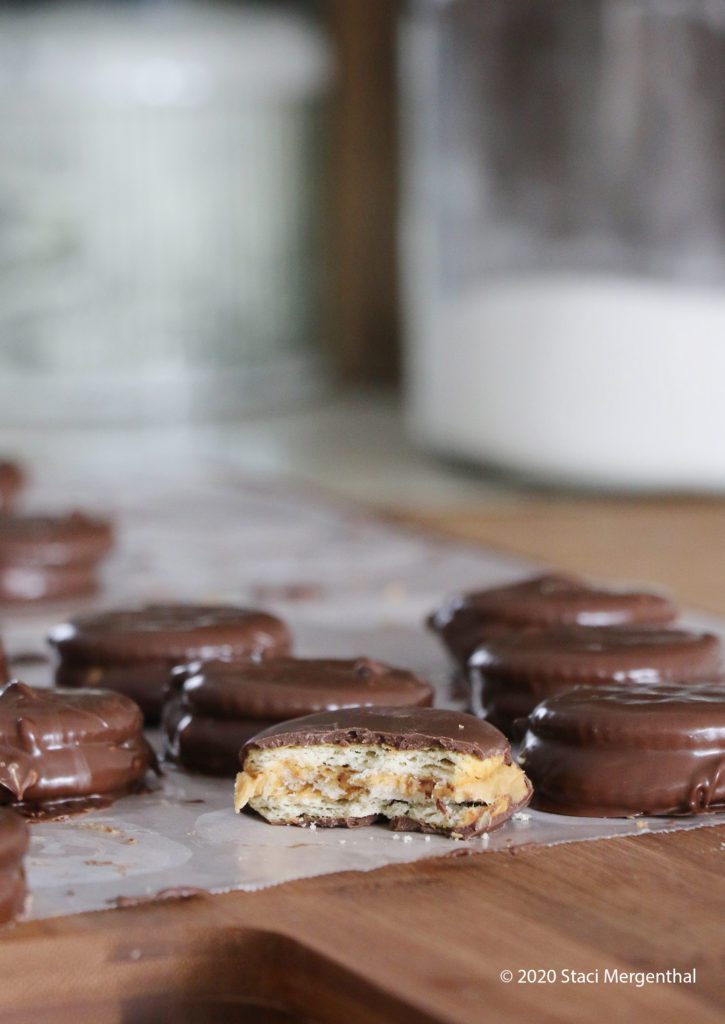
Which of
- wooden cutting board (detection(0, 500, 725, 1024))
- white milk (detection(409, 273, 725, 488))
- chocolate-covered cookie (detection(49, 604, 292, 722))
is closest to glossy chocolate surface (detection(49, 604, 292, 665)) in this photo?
chocolate-covered cookie (detection(49, 604, 292, 722))

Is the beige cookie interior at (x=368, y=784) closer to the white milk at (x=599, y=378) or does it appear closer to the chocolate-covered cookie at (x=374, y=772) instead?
the chocolate-covered cookie at (x=374, y=772)

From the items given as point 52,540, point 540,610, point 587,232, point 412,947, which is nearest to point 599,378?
point 587,232

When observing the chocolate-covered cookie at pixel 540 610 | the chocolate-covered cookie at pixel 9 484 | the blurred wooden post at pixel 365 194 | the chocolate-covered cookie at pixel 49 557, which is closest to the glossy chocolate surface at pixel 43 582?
the chocolate-covered cookie at pixel 49 557

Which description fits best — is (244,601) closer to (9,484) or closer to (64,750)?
(9,484)

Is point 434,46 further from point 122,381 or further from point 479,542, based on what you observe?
point 122,381

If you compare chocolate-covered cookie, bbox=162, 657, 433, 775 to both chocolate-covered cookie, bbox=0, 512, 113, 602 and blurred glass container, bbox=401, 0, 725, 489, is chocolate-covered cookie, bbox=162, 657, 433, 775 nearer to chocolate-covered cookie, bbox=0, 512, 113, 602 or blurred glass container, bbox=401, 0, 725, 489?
chocolate-covered cookie, bbox=0, 512, 113, 602
